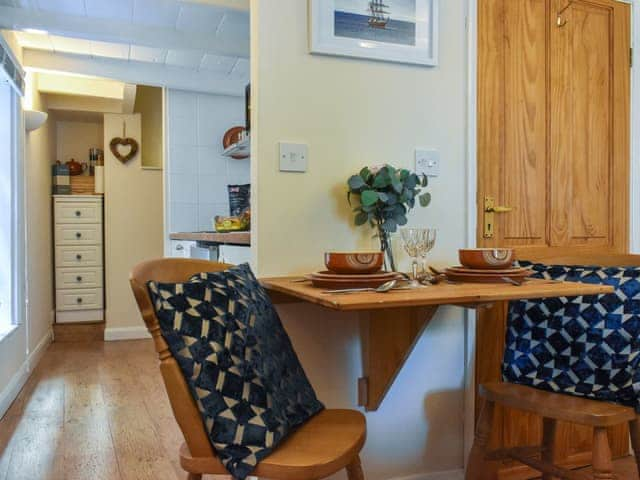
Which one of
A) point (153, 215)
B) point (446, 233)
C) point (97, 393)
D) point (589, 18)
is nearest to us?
point (446, 233)

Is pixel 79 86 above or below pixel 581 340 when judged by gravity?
above

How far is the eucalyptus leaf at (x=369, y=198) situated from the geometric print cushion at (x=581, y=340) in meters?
0.64

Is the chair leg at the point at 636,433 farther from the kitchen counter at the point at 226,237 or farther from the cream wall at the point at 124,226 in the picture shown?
the cream wall at the point at 124,226

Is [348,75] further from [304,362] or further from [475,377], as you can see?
[475,377]

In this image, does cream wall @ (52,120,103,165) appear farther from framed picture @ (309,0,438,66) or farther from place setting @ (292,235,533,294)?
place setting @ (292,235,533,294)

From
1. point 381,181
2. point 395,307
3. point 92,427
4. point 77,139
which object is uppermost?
point 77,139

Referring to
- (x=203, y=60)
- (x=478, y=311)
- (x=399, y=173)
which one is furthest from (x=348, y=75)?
(x=203, y=60)

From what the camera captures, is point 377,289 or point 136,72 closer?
point 377,289

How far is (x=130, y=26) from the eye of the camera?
3020 mm

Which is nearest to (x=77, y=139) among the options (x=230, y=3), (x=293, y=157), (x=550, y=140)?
(x=230, y=3)

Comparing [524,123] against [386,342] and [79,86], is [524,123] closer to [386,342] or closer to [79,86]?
[386,342]

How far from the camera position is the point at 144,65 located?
12.5 ft

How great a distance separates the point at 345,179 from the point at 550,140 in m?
0.91

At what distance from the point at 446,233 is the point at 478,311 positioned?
0.32 m
